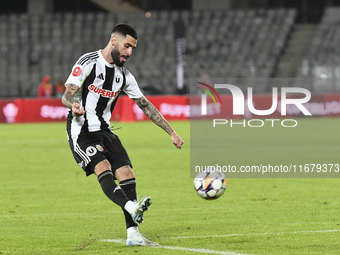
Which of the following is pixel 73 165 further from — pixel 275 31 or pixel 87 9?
pixel 87 9

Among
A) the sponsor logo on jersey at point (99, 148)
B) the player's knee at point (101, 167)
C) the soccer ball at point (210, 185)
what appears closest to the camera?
the player's knee at point (101, 167)

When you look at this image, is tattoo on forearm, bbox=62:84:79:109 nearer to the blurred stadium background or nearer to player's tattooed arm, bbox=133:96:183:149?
player's tattooed arm, bbox=133:96:183:149

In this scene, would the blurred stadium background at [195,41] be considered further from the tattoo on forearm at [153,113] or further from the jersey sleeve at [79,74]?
the jersey sleeve at [79,74]

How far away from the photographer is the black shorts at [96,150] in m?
5.47

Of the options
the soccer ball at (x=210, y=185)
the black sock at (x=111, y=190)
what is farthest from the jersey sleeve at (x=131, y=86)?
the soccer ball at (x=210, y=185)

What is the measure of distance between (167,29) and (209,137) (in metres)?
20.6

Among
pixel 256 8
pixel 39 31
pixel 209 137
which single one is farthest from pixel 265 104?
pixel 39 31

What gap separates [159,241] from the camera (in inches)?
222

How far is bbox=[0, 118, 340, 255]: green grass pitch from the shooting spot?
215 inches

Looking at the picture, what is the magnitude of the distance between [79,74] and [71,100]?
0.93ft

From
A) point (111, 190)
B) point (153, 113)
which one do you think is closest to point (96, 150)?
point (111, 190)

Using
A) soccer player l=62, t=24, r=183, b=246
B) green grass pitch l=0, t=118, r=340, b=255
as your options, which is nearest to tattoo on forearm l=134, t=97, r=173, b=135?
soccer player l=62, t=24, r=183, b=246

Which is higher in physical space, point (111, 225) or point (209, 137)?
point (111, 225)

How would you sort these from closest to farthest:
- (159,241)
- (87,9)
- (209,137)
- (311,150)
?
1. (159,241)
2. (311,150)
3. (209,137)
4. (87,9)
